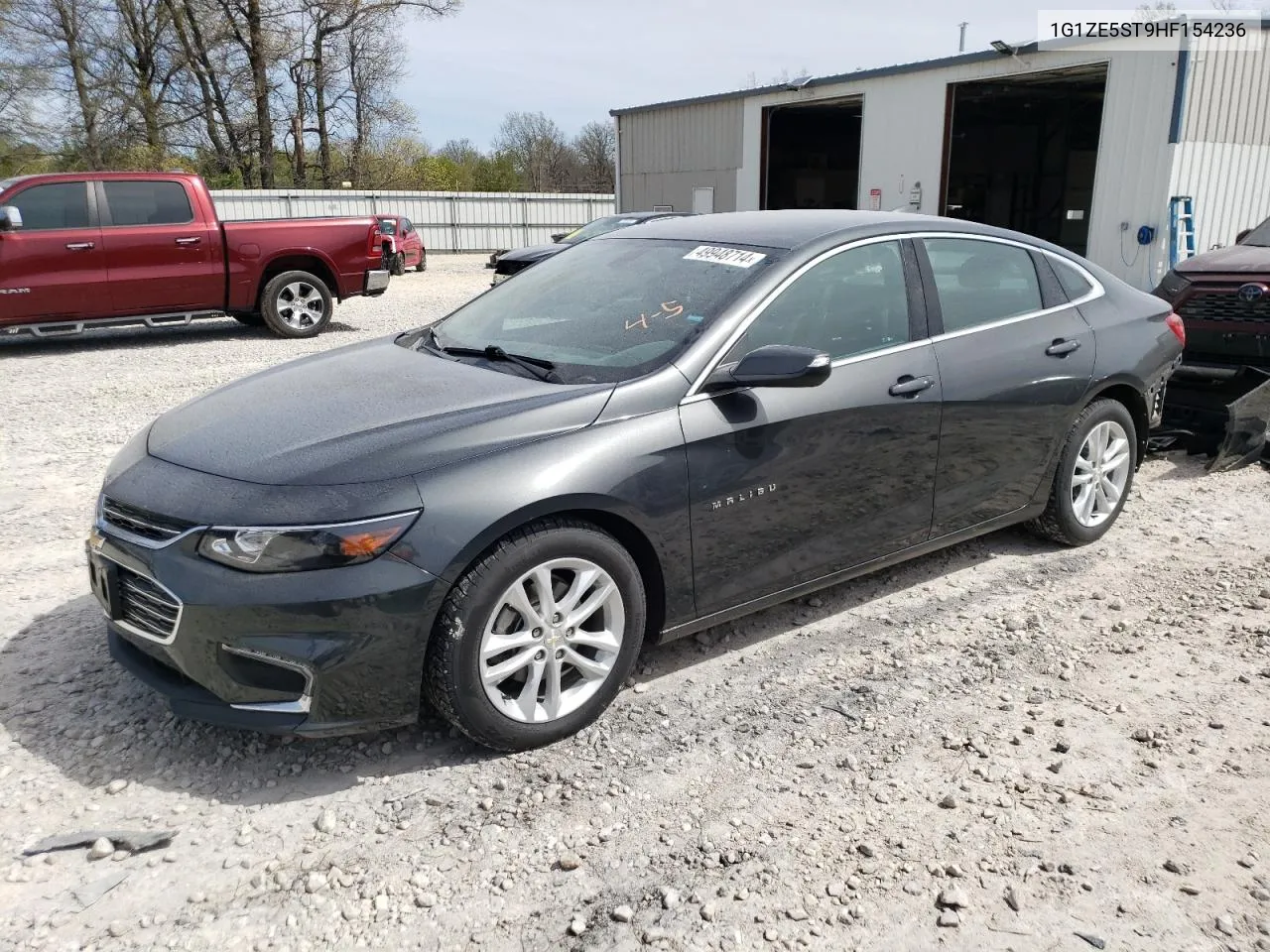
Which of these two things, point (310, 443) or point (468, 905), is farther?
point (310, 443)

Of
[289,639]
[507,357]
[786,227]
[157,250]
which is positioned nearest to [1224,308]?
[786,227]

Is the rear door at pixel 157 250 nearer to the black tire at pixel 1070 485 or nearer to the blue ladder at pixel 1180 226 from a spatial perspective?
the black tire at pixel 1070 485

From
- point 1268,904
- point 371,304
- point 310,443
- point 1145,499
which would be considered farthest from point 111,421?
point 371,304

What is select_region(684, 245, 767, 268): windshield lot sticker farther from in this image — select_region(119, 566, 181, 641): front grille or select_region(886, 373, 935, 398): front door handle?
select_region(119, 566, 181, 641): front grille

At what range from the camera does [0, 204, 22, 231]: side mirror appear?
33.8 ft

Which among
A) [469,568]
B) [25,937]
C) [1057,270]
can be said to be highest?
[1057,270]

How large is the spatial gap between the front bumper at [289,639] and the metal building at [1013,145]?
15908 millimetres

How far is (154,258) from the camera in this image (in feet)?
36.5

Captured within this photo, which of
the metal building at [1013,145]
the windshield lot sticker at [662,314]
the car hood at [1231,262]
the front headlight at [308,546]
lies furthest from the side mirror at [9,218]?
the metal building at [1013,145]

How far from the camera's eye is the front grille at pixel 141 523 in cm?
292

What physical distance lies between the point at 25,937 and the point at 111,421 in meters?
6.13

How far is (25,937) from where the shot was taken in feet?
7.79

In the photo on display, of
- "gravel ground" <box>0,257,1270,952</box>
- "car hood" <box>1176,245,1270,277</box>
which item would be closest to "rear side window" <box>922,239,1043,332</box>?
"gravel ground" <box>0,257,1270,952</box>

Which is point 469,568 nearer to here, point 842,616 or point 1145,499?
point 842,616
